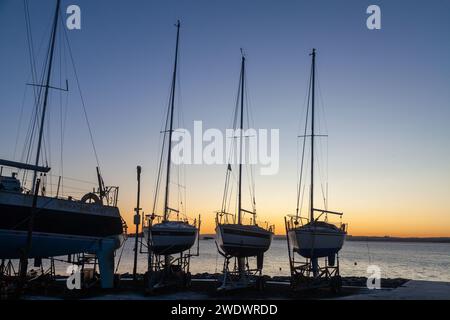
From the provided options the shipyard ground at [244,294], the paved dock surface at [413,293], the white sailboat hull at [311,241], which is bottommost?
the shipyard ground at [244,294]

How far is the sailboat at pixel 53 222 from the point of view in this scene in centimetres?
3002

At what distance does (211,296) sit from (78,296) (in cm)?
843

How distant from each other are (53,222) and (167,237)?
8.26 metres

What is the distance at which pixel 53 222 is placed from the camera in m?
31.9

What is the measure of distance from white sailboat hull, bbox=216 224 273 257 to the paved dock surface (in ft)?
29.3

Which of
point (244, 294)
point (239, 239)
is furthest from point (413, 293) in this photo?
point (239, 239)

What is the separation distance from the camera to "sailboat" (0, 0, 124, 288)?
30016mm

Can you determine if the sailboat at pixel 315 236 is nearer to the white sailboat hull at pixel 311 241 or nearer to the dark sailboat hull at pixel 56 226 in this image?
the white sailboat hull at pixel 311 241

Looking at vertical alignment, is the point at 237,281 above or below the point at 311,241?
below

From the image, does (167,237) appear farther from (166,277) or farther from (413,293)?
(413,293)

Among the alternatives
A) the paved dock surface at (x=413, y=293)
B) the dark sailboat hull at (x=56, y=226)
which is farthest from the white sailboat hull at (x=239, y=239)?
the paved dock surface at (x=413, y=293)

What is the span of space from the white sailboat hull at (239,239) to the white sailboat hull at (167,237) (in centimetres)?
285

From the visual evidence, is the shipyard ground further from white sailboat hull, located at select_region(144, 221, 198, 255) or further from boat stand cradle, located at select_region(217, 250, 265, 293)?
white sailboat hull, located at select_region(144, 221, 198, 255)

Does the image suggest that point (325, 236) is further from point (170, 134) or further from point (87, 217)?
point (87, 217)
